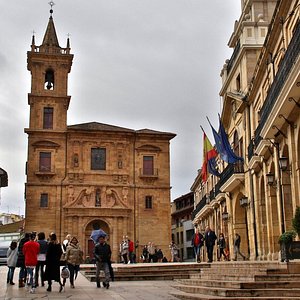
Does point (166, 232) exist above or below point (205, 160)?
below

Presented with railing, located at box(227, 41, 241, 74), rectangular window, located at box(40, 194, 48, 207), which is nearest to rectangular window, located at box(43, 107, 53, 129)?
rectangular window, located at box(40, 194, 48, 207)

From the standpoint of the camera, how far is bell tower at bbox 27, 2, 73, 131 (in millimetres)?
47250

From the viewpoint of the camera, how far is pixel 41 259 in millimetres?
15391

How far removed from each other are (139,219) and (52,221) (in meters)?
7.17

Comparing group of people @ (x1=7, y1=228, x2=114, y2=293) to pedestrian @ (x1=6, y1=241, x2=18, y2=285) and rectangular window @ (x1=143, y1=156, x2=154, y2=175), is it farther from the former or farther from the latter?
rectangular window @ (x1=143, y1=156, x2=154, y2=175)

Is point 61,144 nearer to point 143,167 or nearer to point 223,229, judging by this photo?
point 143,167

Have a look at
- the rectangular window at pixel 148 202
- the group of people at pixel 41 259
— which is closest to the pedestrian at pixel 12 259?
the group of people at pixel 41 259

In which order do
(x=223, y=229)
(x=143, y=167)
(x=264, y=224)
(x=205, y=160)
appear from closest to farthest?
(x=264, y=224)
(x=205, y=160)
(x=223, y=229)
(x=143, y=167)

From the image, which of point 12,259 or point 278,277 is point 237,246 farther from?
point 278,277

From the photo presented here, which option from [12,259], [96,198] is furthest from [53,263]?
[96,198]

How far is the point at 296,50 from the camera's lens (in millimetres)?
15273

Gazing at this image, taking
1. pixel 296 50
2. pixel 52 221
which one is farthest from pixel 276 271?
pixel 52 221

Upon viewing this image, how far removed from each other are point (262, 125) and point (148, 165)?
89.1ft

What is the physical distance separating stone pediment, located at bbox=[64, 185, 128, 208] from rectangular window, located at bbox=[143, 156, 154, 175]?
2590 mm
